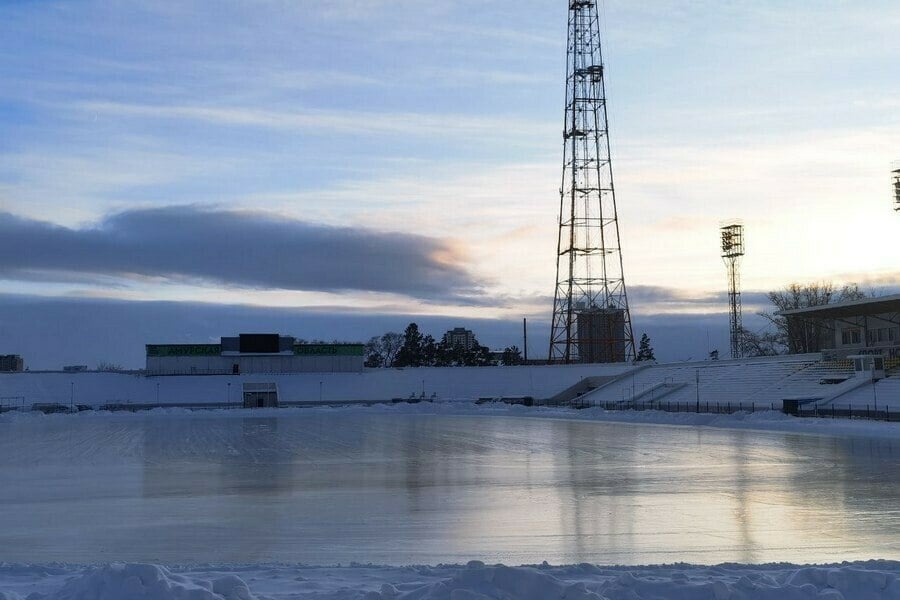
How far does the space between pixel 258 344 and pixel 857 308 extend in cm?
5219

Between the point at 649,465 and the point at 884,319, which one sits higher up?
the point at 884,319

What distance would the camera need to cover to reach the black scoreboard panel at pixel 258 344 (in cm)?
8162

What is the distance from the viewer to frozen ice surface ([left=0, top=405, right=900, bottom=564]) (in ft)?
38.6

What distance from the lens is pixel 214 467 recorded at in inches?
918

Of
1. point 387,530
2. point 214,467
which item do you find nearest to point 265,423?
point 214,467

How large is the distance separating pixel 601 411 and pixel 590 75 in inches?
1214

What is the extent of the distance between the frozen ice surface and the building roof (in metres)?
20.4

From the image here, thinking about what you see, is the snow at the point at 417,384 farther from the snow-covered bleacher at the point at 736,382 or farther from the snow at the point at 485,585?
the snow at the point at 485,585

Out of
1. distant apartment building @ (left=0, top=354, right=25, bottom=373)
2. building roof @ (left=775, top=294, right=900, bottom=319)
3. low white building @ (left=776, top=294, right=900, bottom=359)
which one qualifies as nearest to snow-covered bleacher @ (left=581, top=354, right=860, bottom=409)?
low white building @ (left=776, top=294, right=900, bottom=359)

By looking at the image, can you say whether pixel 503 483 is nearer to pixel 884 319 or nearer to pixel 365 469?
pixel 365 469

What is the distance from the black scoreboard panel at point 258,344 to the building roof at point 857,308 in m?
47.0

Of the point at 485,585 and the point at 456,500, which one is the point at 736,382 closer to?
the point at 456,500

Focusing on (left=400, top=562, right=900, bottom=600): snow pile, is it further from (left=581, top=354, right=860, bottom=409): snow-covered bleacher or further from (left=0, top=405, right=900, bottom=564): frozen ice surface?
(left=581, top=354, right=860, bottom=409): snow-covered bleacher

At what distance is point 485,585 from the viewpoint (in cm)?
777
